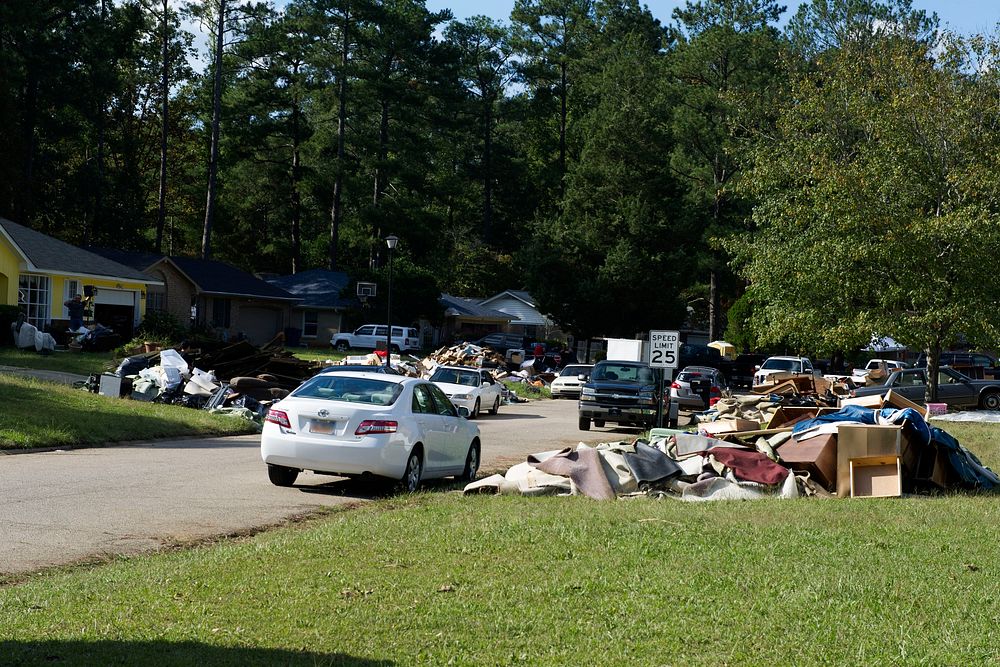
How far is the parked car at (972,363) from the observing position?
151 feet

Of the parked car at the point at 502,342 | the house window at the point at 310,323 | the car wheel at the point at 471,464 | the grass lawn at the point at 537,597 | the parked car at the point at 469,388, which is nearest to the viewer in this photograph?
the grass lawn at the point at 537,597

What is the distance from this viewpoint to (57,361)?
3256cm

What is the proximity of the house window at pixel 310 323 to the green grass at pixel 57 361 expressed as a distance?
28926 millimetres

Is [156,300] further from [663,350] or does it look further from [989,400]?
[989,400]

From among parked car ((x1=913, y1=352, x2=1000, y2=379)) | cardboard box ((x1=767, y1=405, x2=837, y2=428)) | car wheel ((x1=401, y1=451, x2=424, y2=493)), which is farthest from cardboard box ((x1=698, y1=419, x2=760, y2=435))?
parked car ((x1=913, y1=352, x2=1000, y2=379))

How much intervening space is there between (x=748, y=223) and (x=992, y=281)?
33.4m

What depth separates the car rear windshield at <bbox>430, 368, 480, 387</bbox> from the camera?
32.4m

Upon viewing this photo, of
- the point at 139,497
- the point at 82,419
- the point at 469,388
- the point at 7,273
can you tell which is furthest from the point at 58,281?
the point at 139,497

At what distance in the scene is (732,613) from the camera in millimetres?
6824

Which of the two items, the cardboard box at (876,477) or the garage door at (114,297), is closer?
the cardboard box at (876,477)

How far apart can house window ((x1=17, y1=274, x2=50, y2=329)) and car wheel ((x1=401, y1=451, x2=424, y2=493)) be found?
98.9ft

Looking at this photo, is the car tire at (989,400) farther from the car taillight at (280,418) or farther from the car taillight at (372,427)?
the car taillight at (280,418)

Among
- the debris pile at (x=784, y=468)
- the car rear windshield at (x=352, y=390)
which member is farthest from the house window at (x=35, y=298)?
the debris pile at (x=784, y=468)

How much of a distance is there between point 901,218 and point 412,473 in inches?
809
